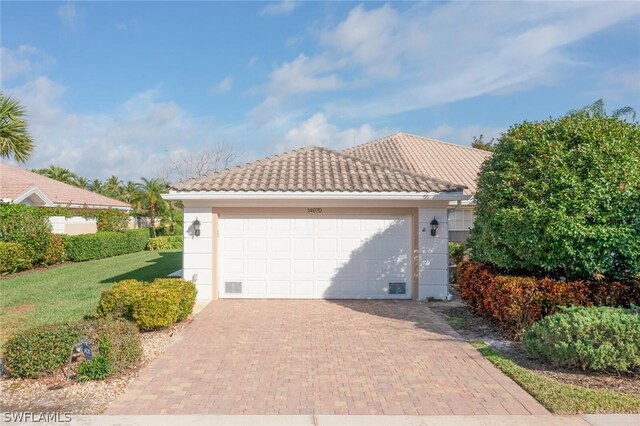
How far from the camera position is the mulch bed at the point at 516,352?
232 inches

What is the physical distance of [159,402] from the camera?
17.5 ft

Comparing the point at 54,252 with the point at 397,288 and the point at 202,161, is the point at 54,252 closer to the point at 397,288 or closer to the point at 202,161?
the point at 397,288

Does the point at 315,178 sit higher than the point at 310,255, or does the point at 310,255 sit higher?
the point at 315,178

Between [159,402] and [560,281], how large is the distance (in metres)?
7.11

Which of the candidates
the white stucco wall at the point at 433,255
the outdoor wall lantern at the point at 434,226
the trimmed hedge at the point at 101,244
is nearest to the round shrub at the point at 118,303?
the white stucco wall at the point at 433,255

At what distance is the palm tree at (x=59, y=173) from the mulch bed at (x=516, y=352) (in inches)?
1828

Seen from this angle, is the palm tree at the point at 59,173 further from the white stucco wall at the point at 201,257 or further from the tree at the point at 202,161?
the white stucco wall at the point at 201,257

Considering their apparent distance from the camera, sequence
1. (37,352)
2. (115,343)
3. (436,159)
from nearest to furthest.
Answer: (37,352), (115,343), (436,159)

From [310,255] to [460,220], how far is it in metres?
8.41

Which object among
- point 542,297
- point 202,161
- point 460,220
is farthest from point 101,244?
point 542,297

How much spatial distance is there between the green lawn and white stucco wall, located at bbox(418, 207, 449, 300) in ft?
27.2

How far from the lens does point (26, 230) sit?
60.2 feet

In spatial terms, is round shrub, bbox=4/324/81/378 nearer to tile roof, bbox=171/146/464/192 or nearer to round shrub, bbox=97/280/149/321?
round shrub, bbox=97/280/149/321

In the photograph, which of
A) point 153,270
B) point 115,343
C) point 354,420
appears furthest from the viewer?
point 153,270
